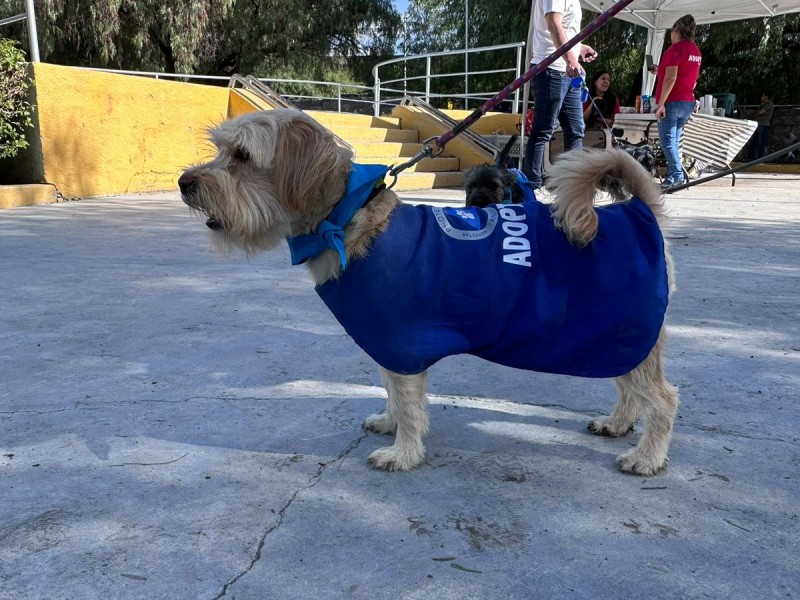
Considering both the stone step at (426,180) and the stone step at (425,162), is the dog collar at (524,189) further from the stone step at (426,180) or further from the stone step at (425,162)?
the stone step at (425,162)

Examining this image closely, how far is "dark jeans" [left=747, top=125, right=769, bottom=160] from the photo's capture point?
19891mm

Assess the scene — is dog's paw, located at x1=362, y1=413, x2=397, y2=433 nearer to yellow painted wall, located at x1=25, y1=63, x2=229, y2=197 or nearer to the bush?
yellow painted wall, located at x1=25, y1=63, x2=229, y2=197

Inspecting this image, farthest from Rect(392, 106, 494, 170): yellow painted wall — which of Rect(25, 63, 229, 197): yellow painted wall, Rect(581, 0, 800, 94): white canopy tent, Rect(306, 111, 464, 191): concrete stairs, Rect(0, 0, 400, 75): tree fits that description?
Rect(0, 0, 400, 75): tree

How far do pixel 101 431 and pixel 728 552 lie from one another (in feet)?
7.78

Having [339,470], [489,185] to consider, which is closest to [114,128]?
[489,185]

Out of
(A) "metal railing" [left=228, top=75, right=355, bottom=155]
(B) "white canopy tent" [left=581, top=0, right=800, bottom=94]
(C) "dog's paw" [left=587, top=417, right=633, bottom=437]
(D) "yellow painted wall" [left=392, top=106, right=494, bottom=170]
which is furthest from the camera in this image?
(B) "white canopy tent" [left=581, top=0, right=800, bottom=94]

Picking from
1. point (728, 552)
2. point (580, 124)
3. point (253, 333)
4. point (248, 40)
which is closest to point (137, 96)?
point (580, 124)

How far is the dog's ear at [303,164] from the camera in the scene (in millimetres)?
2430

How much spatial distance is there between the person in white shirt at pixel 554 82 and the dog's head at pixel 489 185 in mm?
537

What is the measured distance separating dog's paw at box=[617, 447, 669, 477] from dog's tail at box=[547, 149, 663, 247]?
0.86 meters

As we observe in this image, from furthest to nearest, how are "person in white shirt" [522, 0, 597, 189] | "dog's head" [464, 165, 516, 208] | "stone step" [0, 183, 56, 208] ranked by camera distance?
1. "stone step" [0, 183, 56, 208]
2. "person in white shirt" [522, 0, 597, 189]
3. "dog's head" [464, 165, 516, 208]

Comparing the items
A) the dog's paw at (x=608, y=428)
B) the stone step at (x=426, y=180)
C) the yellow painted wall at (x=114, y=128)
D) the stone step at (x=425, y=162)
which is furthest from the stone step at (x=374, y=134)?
the dog's paw at (x=608, y=428)

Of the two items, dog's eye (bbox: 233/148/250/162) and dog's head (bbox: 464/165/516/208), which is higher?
dog's eye (bbox: 233/148/250/162)

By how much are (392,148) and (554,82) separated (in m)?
6.80
